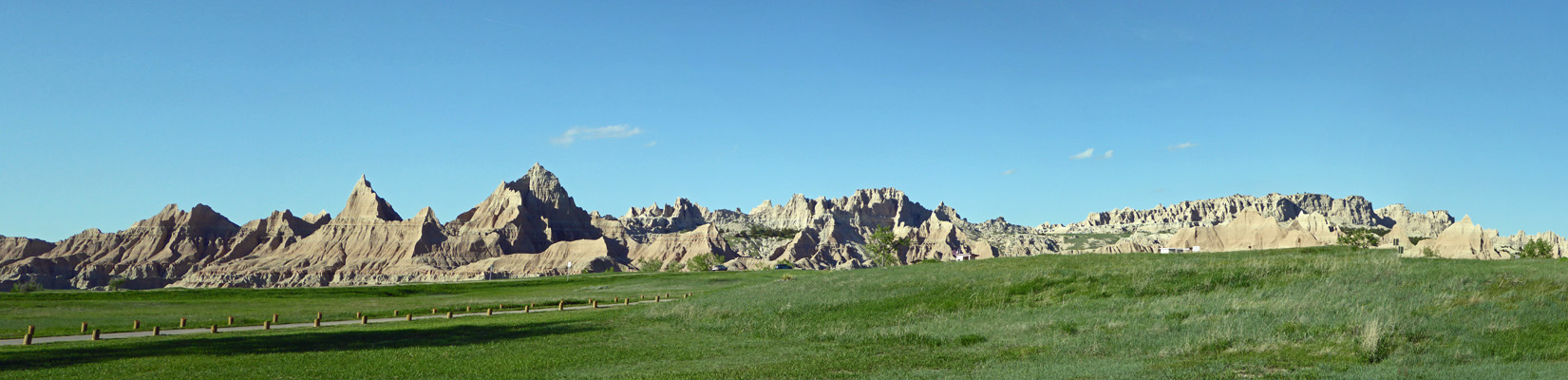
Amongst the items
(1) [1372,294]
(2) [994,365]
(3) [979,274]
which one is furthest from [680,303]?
(1) [1372,294]

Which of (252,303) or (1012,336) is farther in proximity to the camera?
(252,303)

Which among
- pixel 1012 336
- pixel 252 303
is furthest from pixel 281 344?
pixel 252 303

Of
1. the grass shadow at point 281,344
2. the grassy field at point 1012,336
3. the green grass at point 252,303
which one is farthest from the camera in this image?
the green grass at point 252,303

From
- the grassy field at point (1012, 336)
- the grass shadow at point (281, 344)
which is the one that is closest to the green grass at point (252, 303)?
the grassy field at point (1012, 336)

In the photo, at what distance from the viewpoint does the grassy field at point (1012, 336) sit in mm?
18922

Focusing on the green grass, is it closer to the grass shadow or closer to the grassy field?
the grassy field

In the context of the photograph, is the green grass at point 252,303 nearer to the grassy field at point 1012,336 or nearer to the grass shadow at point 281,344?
the grassy field at point 1012,336

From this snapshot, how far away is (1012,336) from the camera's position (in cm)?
2438

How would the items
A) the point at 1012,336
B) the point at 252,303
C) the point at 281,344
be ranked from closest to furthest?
1. the point at 1012,336
2. the point at 281,344
3. the point at 252,303

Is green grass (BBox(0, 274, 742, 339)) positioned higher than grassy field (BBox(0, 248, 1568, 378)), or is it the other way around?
grassy field (BBox(0, 248, 1568, 378))

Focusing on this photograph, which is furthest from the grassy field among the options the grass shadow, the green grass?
the green grass

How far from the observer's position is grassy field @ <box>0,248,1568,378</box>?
18922 millimetres

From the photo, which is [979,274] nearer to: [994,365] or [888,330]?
[888,330]

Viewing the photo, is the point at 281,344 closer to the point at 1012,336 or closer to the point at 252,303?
the point at 1012,336
